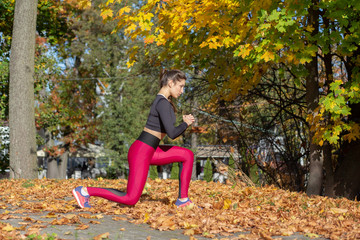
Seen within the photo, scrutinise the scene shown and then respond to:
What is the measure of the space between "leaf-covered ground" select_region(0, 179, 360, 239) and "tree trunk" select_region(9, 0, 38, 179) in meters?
3.93

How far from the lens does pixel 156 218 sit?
516 centimetres

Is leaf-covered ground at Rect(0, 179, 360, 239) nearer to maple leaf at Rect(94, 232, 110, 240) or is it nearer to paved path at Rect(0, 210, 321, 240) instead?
paved path at Rect(0, 210, 321, 240)

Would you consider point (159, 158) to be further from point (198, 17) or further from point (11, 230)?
point (198, 17)

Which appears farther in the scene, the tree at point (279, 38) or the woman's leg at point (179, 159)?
the tree at point (279, 38)

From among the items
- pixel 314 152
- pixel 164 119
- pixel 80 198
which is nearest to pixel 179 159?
pixel 164 119

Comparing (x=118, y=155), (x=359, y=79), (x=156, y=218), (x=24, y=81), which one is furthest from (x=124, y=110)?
(x=156, y=218)

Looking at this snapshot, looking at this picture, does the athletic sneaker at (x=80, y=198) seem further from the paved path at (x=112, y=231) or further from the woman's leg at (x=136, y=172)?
the paved path at (x=112, y=231)

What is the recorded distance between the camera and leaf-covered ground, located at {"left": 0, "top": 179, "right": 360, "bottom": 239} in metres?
4.65

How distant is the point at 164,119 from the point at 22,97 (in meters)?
7.50

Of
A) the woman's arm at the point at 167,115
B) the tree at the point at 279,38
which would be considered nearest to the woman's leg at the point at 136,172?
the woman's arm at the point at 167,115

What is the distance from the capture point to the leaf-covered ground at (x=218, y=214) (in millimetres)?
4652

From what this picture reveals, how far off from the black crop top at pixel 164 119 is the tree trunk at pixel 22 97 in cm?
712

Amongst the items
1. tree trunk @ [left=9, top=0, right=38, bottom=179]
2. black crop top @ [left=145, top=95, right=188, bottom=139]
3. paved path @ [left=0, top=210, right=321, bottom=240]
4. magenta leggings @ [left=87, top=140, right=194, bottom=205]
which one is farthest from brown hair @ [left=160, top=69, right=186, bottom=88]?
tree trunk @ [left=9, top=0, right=38, bottom=179]

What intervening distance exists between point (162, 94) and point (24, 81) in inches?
289
